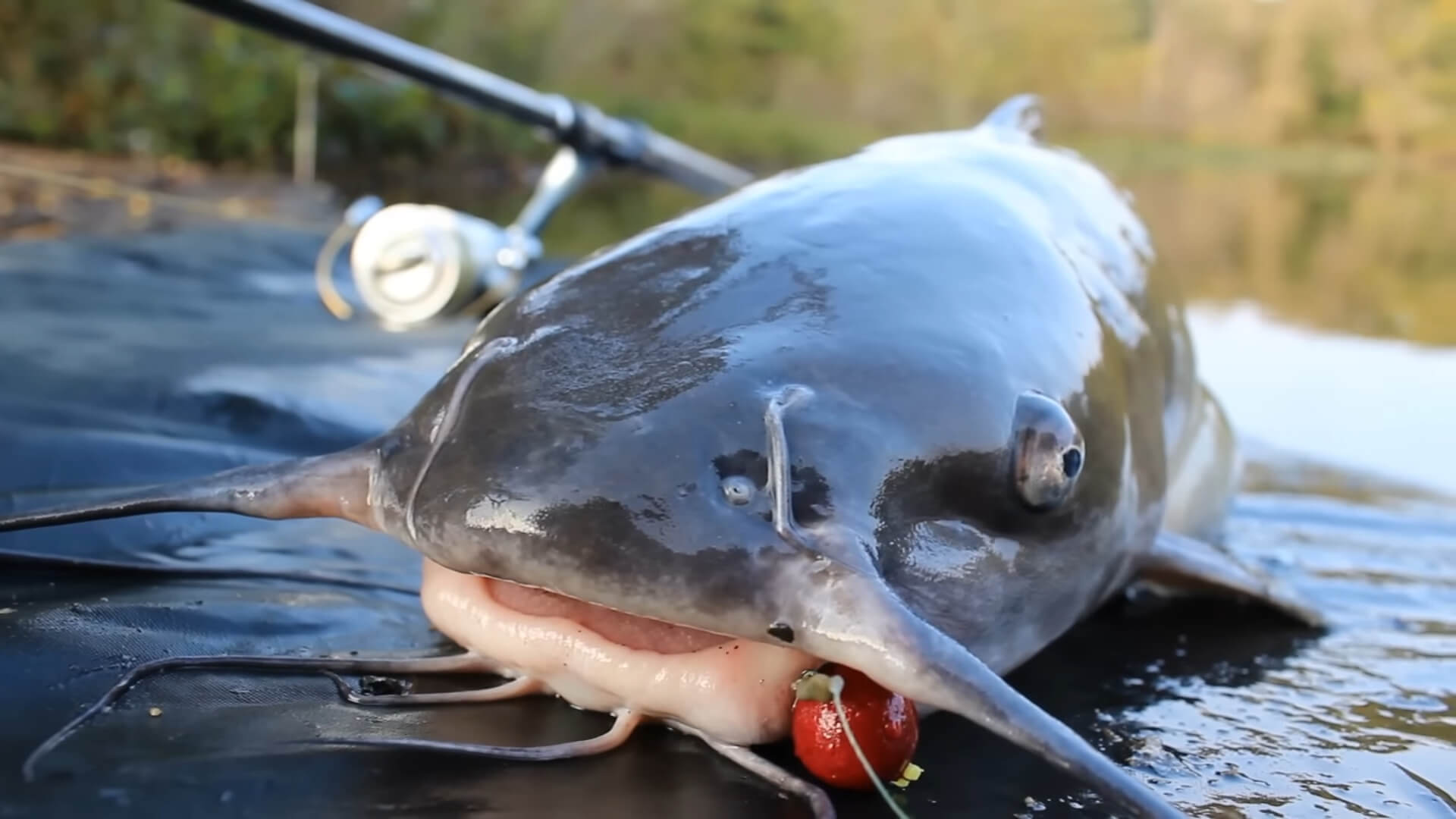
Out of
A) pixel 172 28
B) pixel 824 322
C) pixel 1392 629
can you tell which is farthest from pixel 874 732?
pixel 172 28

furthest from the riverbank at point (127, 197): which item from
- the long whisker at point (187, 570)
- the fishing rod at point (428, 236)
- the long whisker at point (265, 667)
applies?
the long whisker at point (265, 667)

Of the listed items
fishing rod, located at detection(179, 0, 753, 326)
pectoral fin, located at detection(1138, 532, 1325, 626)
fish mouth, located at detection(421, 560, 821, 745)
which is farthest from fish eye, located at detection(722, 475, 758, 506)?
fishing rod, located at detection(179, 0, 753, 326)

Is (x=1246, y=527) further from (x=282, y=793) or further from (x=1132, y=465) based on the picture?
(x=282, y=793)

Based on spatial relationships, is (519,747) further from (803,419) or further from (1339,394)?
(1339,394)

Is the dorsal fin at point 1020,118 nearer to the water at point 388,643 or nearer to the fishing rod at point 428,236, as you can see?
the water at point 388,643

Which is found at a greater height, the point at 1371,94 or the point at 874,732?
the point at 1371,94

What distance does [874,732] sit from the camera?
3.77 feet

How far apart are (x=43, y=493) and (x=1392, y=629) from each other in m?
1.96

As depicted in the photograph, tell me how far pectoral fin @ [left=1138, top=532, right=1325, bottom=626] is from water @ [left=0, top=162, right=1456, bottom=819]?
0.04 metres

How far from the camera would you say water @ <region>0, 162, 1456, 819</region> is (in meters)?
1.13

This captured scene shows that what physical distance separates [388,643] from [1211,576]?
1116 millimetres

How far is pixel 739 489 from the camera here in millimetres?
1144

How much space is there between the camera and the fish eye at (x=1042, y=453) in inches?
53.3

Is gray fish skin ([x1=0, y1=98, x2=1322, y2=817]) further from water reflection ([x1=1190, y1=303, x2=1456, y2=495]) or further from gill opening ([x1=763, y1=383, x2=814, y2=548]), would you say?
water reflection ([x1=1190, y1=303, x2=1456, y2=495])
